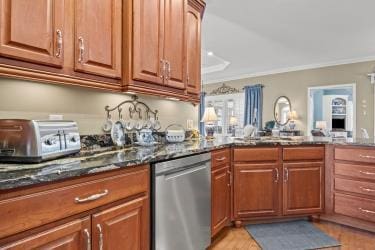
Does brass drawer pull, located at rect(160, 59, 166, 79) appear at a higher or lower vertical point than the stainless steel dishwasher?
higher

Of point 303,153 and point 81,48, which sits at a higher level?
point 81,48

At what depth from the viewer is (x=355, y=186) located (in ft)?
9.16

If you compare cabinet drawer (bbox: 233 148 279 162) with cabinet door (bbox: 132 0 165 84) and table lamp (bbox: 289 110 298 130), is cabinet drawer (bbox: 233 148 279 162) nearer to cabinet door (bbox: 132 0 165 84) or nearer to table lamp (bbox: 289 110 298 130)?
cabinet door (bbox: 132 0 165 84)

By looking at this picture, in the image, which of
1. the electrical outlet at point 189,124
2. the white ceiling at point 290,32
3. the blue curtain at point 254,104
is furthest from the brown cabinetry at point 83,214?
the blue curtain at point 254,104

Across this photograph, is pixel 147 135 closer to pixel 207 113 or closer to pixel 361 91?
pixel 207 113

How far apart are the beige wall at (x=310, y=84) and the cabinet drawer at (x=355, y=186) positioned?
176 inches

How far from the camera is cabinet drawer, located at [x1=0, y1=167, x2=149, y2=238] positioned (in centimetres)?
92

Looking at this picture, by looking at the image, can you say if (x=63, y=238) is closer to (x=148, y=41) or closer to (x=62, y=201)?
(x=62, y=201)

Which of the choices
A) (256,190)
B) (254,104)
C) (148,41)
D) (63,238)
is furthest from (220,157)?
(254,104)

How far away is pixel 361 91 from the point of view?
21.9 feet

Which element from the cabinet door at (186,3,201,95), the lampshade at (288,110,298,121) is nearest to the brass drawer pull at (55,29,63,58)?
the cabinet door at (186,3,201,95)

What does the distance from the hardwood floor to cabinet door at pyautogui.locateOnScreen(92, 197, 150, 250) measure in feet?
3.59

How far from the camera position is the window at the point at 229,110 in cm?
953

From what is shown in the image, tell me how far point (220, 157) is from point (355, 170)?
141 centimetres
